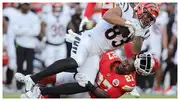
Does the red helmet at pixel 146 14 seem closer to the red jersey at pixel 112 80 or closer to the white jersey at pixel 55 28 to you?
the red jersey at pixel 112 80

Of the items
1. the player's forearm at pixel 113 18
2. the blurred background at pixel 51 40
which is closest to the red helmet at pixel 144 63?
the player's forearm at pixel 113 18

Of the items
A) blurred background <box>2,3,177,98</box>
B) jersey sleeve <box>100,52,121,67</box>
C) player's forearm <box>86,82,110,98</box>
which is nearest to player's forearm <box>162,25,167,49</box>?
blurred background <box>2,3,177,98</box>

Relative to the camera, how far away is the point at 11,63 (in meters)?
12.5

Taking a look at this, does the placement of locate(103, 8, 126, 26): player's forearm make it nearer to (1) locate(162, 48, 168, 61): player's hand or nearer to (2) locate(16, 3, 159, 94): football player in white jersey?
(2) locate(16, 3, 159, 94): football player in white jersey

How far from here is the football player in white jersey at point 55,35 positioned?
12.8 m

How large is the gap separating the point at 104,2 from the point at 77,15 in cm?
476

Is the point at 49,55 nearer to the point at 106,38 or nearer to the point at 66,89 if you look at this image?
the point at 106,38

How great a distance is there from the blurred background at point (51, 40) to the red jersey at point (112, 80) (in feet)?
13.3

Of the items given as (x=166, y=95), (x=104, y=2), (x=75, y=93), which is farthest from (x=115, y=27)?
(x=166, y=95)

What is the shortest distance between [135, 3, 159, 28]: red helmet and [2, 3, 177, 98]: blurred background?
14.4 ft

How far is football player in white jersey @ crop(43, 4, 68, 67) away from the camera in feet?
42.0

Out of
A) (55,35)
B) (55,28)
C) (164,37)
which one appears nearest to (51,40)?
(55,35)

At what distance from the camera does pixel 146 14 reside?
7.62 meters

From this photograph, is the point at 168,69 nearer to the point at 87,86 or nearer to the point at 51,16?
the point at 51,16
